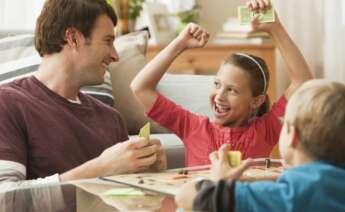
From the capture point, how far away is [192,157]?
2.05 meters

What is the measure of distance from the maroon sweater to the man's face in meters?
0.09

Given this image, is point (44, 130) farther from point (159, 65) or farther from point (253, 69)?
point (253, 69)

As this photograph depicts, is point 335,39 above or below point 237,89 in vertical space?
below

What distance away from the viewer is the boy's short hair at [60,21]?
208 centimetres

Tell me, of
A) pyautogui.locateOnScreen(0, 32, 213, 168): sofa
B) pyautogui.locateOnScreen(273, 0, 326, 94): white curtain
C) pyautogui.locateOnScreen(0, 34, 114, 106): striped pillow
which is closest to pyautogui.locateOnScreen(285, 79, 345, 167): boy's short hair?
pyautogui.locateOnScreen(0, 32, 213, 168): sofa

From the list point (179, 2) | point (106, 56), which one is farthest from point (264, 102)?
point (179, 2)

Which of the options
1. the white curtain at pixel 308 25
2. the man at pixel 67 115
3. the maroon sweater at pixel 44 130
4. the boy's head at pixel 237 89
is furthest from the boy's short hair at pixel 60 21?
the white curtain at pixel 308 25

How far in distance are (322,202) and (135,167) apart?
66 centimetres

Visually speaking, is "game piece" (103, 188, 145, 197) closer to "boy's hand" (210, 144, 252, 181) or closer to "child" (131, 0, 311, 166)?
"boy's hand" (210, 144, 252, 181)

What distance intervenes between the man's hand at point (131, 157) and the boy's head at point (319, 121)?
0.58 m

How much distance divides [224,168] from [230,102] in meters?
0.66

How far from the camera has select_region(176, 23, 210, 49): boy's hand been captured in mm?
2039

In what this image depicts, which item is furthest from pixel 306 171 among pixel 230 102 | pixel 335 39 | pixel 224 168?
pixel 335 39

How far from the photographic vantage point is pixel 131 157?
1737 millimetres
